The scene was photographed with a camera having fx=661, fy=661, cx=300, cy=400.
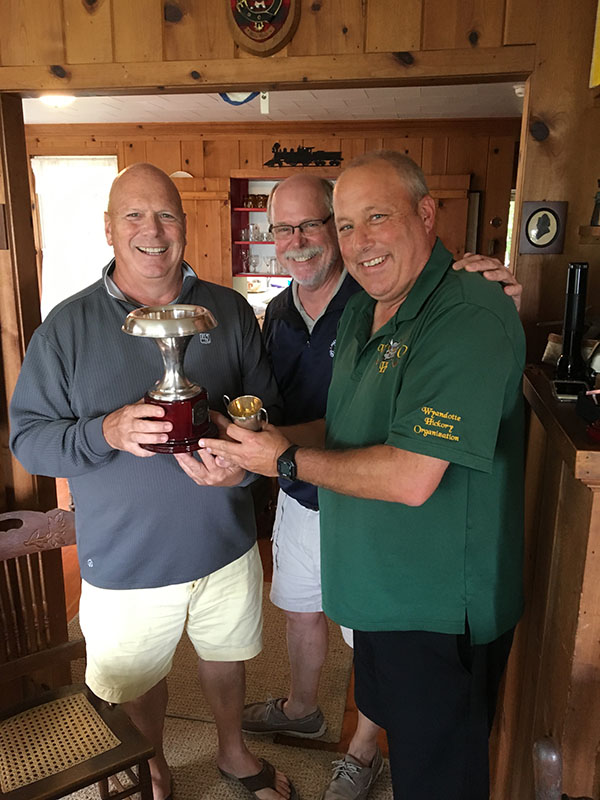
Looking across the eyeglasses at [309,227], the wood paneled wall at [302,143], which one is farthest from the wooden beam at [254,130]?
the eyeglasses at [309,227]

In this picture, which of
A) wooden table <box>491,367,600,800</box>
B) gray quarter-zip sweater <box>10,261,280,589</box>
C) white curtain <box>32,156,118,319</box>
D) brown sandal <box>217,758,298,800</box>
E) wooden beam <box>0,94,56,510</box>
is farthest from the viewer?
white curtain <box>32,156,118,319</box>

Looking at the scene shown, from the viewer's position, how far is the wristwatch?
4.31ft

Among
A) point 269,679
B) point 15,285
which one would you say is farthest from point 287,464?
point 269,679

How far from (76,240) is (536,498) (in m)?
5.73

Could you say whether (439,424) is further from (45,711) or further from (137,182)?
(45,711)

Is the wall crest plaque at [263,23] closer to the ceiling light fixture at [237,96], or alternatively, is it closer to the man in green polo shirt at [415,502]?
the ceiling light fixture at [237,96]

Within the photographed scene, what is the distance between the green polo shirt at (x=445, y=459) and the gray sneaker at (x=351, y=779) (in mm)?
803

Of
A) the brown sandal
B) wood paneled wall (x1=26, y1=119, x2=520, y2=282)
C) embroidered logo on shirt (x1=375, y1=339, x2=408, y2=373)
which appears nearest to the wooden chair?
the brown sandal

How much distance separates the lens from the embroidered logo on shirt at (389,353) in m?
1.25

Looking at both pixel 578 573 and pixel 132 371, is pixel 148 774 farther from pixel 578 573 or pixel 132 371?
pixel 578 573

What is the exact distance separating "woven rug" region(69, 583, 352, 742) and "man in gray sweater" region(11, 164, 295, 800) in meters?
0.65

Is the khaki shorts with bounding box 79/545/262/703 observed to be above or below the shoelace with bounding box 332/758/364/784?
above

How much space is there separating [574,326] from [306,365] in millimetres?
753

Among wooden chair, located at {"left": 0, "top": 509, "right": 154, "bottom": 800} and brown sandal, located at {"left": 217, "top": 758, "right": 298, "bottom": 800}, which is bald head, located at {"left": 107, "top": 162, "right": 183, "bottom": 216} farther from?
brown sandal, located at {"left": 217, "top": 758, "right": 298, "bottom": 800}
